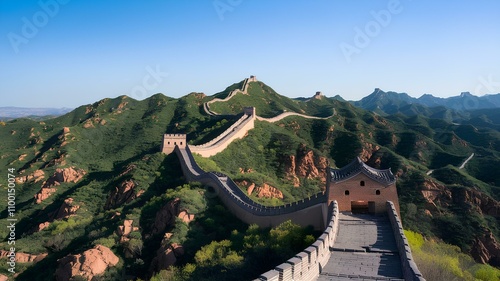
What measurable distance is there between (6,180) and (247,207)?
141 ft

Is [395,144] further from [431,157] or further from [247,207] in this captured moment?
[247,207]

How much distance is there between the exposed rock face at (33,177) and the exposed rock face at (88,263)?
30984 mm

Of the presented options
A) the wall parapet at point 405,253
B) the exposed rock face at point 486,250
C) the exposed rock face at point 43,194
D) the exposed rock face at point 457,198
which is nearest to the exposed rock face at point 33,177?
the exposed rock face at point 43,194

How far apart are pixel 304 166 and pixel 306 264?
1760 inches

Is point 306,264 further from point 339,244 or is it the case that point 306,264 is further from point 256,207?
point 256,207

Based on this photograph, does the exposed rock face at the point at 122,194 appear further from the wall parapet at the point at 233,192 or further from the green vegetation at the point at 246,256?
the green vegetation at the point at 246,256

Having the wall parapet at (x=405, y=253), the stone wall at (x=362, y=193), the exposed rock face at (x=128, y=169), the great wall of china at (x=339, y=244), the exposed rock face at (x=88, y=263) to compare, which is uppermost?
the stone wall at (x=362, y=193)

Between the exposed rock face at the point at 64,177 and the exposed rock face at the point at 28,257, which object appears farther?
the exposed rock face at the point at 64,177

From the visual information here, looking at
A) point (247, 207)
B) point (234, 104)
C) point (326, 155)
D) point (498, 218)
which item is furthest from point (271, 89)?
point (247, 207)

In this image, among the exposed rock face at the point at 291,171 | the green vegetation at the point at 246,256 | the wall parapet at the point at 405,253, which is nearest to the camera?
the wall parapet at the point at 405,253

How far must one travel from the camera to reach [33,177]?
56.3 metres

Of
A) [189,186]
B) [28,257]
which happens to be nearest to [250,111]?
[189,186]

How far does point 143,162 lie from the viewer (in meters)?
47.5

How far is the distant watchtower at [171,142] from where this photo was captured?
51.1 metres
